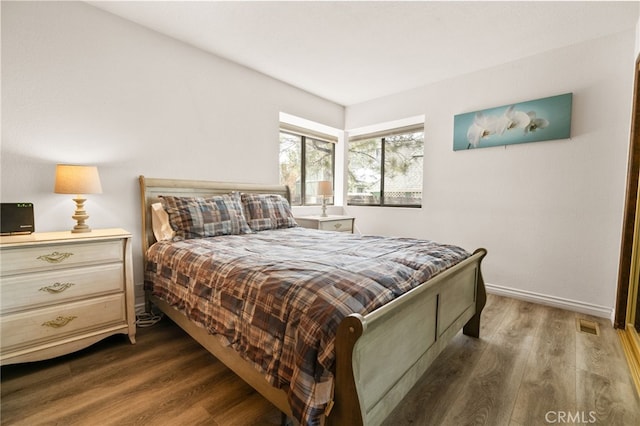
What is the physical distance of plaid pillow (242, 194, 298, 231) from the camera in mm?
2738

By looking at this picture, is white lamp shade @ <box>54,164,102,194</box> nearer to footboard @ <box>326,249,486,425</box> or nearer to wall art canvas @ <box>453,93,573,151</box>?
footboard @ <box>326,249,486,425</box>

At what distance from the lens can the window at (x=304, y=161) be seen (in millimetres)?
3936

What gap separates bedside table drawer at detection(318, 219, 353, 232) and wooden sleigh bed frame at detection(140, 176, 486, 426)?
1.89 metres

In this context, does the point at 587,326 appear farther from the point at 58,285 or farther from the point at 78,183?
the point at 78,183

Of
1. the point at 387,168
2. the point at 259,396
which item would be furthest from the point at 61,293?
the point at 387,168

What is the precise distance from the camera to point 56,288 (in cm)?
170

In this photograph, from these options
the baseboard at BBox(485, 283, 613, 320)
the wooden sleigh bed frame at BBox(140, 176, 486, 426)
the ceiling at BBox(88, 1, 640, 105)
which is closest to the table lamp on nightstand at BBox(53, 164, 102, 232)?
the wooden sleigh bed frame at BBox(140, 176, 486, 426)

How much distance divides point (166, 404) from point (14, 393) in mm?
840

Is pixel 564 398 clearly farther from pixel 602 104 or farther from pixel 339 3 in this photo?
pixel 339 3

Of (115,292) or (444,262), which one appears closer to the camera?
(444,262)

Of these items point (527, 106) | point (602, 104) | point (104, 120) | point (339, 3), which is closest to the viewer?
point (339, 3)

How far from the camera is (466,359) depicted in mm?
1810

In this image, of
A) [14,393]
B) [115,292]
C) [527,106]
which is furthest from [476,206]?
[14,393]

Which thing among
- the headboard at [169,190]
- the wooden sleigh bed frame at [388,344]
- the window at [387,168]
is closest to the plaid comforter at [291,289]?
the wooden sleigh bed frame at [388,344]
